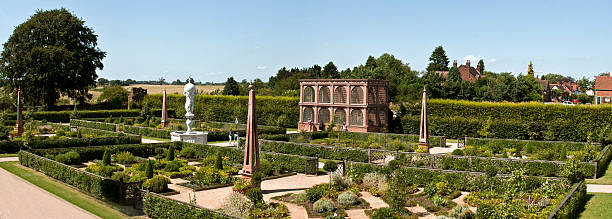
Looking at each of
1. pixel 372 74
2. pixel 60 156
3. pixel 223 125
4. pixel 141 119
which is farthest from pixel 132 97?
pixel 60 156

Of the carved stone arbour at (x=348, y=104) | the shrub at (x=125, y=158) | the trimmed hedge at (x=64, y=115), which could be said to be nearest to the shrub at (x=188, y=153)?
the shrub at (x=125, y=158)

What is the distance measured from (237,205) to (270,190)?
4422 mm

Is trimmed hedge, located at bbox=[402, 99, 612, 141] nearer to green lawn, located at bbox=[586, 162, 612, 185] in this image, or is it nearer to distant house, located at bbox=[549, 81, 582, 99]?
green lawn, located at bbox=[586, 162, 612, 185]

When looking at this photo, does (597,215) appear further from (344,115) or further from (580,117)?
(344,115)

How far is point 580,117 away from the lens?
116 ft

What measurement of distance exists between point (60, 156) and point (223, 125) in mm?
20206

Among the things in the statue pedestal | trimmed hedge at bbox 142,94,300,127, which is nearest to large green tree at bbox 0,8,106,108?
trimmed hedge at bbox 142,94,300,127

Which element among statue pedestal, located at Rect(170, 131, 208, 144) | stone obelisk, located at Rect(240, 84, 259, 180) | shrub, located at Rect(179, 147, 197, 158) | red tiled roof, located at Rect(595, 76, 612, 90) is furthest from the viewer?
red tiled roof, located at Rect(595, 76, 612, 90)

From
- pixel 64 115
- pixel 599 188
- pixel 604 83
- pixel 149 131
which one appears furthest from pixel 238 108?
pixel 604 83

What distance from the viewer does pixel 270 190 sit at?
19141 mm

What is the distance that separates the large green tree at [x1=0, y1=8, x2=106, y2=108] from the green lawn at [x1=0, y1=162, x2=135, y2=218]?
3532 cm

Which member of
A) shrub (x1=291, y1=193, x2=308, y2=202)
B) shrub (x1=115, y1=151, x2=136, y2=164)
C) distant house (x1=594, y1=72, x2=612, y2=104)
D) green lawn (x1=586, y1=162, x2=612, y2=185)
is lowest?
shrub (x1=291, y1=193, x2=308, y2=202)

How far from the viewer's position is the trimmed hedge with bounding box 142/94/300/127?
47.6 meters

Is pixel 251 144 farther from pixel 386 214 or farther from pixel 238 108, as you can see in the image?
pixel 238 108
